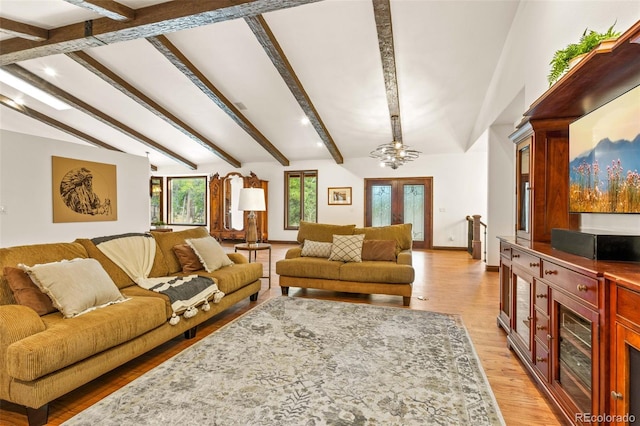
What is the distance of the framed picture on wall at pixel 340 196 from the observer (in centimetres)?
913

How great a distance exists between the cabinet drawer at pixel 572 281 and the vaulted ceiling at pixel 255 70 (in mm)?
3396

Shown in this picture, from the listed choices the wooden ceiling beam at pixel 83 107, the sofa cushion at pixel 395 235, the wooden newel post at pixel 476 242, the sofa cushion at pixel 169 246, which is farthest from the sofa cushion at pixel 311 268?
the wooden ceiling beam at pixel 83 107

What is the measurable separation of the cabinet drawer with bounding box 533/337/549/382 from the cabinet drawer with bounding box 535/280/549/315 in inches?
9.5

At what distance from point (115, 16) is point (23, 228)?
3227 millimetres

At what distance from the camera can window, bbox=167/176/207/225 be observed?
10.3 meters

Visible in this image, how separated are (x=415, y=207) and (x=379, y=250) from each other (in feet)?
16.4

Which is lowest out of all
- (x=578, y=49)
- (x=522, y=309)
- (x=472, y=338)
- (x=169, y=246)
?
(x=472, y=338)

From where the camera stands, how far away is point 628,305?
3.78ft

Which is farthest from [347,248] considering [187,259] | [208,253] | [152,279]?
[152,279]

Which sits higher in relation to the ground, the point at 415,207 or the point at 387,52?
the point at 387,52

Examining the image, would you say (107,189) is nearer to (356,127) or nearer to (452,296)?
(356,127)

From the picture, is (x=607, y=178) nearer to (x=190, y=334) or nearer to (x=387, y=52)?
(x=190, y=334)

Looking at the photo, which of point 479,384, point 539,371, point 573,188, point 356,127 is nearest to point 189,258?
point 479,384

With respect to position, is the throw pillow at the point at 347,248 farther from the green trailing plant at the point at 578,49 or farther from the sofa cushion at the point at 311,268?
the green trailing plant at the point at 578,49
